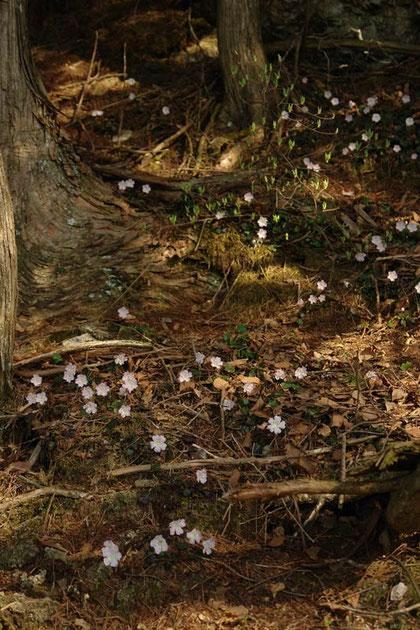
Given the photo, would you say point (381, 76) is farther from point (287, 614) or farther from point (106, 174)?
point (287, 614)

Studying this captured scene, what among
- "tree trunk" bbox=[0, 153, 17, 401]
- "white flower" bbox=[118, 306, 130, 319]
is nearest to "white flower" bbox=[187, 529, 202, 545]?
"tree trunk" bbox=[0, 153, 17, 401]

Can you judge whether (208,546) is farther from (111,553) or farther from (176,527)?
(111,553)

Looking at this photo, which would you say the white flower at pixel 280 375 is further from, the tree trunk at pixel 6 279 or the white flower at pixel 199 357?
the tree trunk at pixel 6 279

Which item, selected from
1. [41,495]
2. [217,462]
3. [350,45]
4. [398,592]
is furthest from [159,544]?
[350,45]

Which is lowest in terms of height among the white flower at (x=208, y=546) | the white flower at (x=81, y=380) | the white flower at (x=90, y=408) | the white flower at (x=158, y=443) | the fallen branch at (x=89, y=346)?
the white flower at (x=208, y=546)

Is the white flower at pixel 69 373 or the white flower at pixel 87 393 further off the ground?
the white flower at pixel 69 373

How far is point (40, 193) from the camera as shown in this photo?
16.3ft

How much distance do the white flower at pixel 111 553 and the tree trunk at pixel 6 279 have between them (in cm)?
121

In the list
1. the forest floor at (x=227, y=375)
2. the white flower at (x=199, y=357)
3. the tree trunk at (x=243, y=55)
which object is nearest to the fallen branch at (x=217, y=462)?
the forest floor at (x=227, y=375)

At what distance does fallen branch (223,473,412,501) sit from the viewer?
316 centimetres

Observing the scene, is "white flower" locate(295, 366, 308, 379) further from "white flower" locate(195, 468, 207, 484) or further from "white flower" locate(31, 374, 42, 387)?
"white flower" locate(31, 374, 42, 387)

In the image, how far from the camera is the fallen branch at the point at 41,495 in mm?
3568

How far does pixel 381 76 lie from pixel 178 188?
2.49 meters

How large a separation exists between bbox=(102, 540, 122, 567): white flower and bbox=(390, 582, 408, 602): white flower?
1348mm
